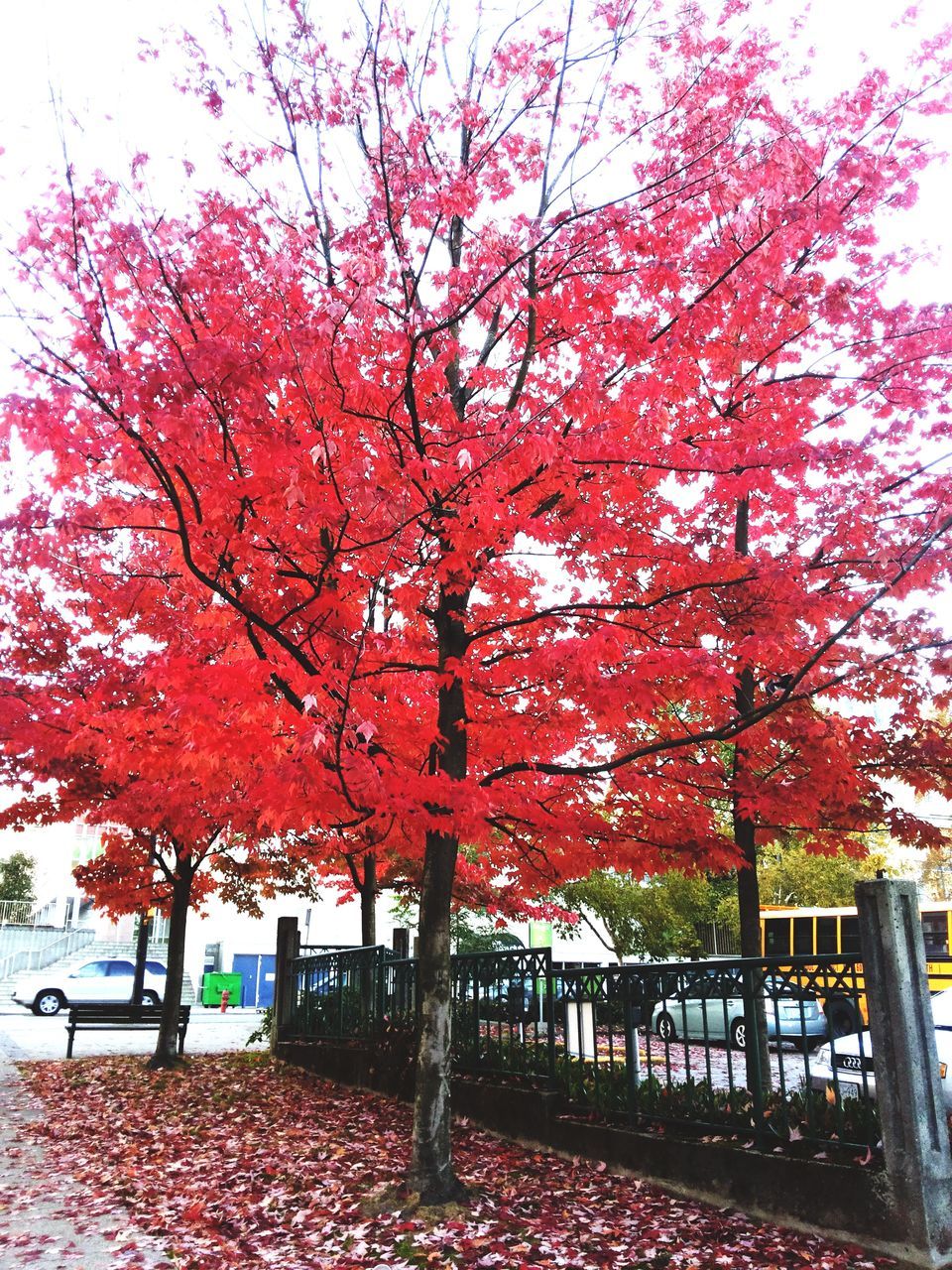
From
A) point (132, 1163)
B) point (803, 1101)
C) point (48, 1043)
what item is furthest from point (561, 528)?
point (48, 1043)

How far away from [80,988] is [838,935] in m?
22.2

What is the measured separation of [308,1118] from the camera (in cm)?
972

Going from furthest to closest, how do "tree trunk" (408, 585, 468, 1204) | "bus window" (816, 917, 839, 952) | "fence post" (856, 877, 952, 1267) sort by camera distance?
"bus window" (816, 917, 839, 952), "tree trunk" (408, 585, 468, 1204), "fence post" (856, 877, 952, 1267)

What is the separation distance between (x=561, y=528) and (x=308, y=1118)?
6924 mm

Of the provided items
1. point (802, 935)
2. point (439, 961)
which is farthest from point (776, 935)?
point (439, 961)

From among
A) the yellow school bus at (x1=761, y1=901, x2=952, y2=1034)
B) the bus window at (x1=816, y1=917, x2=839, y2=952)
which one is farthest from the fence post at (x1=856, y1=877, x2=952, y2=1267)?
the bus window at (x1=816, y1=917, x2=839, y2=952)

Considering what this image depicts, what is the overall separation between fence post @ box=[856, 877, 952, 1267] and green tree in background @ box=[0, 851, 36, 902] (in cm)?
5129

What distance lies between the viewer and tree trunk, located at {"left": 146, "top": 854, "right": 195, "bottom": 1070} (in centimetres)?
1411

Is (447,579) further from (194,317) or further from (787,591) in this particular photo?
(787,591)

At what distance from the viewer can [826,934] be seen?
22031 millimetres

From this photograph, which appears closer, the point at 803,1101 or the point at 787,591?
the point at 803,1101

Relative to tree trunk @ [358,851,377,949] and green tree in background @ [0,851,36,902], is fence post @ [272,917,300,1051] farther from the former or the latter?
green tree in background @ [0,851,36,902]

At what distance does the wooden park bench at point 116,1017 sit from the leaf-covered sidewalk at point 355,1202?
21.1 feet

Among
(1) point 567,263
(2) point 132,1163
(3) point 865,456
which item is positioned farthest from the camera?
(3) point 865,456
